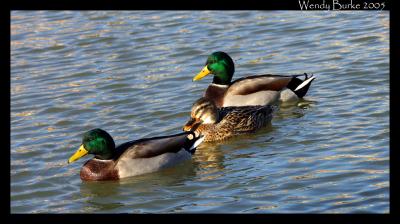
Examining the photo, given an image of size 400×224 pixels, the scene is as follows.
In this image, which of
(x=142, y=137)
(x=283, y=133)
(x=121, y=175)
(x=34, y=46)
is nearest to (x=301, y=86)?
(x=283, y=133)

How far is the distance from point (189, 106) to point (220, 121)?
4.10 feet

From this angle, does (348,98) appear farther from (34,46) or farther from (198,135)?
(34,46)

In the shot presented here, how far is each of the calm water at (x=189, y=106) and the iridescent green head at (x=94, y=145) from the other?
1.13 feet

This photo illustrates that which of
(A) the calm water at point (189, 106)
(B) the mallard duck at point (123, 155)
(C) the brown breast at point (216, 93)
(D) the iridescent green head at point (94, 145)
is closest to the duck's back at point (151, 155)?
(B) the mallard duck at point (123, 155)

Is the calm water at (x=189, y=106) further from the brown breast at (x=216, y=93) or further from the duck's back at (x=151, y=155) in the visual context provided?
the brown breast at (x=216, y=93)

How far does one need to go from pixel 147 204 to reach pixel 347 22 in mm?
8849

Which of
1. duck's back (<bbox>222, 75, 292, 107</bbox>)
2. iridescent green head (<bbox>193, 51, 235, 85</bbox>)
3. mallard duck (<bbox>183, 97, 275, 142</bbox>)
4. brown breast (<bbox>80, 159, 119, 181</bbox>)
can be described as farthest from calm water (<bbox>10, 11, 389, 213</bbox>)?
iridescent green head (<bbox>193, 51, 235, 85</bbox>)

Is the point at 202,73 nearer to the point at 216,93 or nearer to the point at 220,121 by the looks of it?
the point at 216,93

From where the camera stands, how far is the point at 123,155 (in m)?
12.7

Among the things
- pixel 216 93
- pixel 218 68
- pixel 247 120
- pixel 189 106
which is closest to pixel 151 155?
pixel 247 120

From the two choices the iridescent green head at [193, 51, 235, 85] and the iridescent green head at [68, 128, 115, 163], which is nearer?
the iridescent green head at [68, 128, 115, 163]

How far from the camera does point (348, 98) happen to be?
14.8 meters

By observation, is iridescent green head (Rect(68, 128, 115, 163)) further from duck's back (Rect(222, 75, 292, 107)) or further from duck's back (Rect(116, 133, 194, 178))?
duck's back (Rect(222, 75, 292, 107))

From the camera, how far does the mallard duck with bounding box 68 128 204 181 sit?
41.0ft
